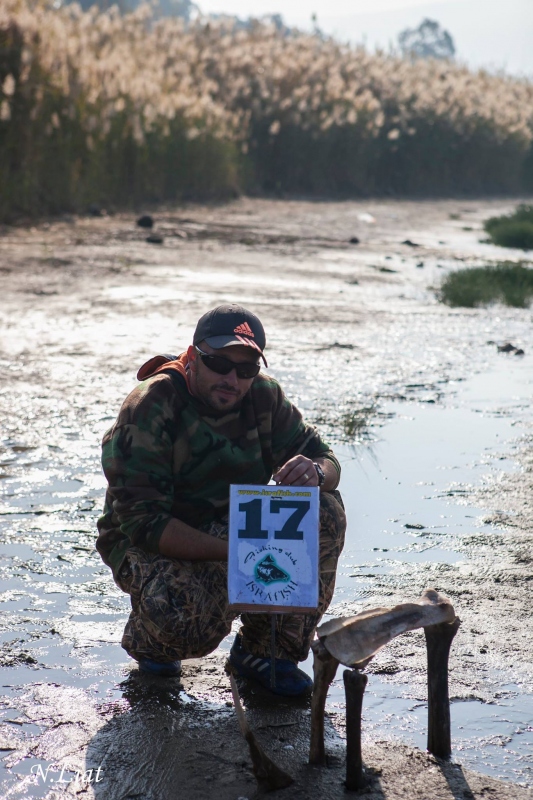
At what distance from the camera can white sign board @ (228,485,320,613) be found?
3010 millimetres

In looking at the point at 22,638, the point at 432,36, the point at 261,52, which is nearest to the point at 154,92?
the point at 261,52

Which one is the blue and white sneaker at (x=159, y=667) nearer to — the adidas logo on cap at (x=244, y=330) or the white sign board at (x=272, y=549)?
the white sign board at (x=272, y=549)

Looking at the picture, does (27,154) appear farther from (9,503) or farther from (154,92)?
(9,503)

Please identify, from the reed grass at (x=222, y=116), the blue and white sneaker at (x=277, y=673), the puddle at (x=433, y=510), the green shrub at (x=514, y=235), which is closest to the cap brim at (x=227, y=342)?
the blue and white sneaker at (x=277, y=673)

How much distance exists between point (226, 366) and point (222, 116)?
16.0 meters

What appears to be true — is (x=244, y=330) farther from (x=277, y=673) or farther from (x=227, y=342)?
(x=277, y=673)

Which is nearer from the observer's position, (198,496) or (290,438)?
(198,496)

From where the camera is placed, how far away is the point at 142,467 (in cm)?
331

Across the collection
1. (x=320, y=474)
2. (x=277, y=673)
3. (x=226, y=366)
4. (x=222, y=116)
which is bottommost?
(x=277, y=673)

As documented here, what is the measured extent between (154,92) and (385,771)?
14.3 metres

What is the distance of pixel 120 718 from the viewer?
3143 mm

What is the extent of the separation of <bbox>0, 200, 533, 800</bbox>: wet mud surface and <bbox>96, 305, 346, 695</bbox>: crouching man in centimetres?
16

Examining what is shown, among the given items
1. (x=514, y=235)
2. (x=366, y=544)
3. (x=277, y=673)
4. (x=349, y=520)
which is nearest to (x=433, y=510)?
(x=349, y=520)

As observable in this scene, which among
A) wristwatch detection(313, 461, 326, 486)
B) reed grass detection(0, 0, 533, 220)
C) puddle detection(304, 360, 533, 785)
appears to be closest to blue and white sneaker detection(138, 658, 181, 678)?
puddle detection(304, 360, 533, 785)
